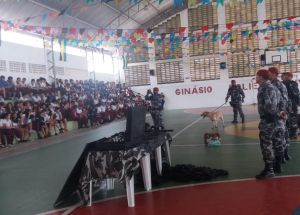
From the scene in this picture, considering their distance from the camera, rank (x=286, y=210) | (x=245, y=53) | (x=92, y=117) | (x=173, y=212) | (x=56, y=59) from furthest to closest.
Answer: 1. (x=245, y=53)
2. (x=56, y=59)
3. (x=92, y=117)
4. (x=173, y=212)
5. (x=286, y=210)

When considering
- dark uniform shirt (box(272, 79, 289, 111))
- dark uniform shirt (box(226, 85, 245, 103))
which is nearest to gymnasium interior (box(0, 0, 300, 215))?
dark uniform shirt (box(226, 85, 245, 103))

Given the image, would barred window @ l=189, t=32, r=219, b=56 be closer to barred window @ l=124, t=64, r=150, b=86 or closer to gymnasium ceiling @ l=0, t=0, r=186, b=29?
gymnasium ceiling @ l=0, t=0, r=186, b=29

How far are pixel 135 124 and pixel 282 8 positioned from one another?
2455 centimetres

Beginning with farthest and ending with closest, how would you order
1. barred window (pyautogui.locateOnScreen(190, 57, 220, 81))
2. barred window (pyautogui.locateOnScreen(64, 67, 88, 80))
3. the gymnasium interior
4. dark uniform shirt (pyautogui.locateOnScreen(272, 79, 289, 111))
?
barred window (pyautogui.locateOnScreen(190, 57, 220, 81)) → barred window (pyautogui.locateOnScreen(64, 67, 88, 80)) → dark uniform shirt (pyautogui.locateOnScreen(272, 79, 289, 111)) → the gymnasium interior

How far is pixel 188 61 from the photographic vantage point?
93.8 feet

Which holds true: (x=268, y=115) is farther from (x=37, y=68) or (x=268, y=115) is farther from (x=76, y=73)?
(x=76, y=73)

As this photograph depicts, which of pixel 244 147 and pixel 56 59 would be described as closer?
pixel 244 147

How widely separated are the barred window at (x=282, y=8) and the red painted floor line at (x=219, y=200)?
77.1 ft

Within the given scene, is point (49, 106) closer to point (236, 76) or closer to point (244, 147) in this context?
point (244, 147)

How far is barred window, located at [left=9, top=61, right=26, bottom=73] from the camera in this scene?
1733 cm

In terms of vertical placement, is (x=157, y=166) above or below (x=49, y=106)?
below

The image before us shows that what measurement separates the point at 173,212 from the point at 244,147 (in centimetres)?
461

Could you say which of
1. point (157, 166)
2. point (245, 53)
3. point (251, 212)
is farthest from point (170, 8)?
point (251, 212)

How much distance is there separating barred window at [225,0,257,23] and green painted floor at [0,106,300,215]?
1800 cm
